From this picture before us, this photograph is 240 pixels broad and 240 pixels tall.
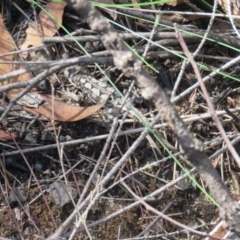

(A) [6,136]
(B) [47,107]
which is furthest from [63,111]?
(A) [6,136]

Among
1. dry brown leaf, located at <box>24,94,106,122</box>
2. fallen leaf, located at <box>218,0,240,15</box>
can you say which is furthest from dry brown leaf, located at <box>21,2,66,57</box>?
fallen leaf, located at <box>218,0,240,15</box>

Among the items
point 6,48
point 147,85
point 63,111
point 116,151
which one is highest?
point 147,85

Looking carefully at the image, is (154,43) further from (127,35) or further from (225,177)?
(225,177)

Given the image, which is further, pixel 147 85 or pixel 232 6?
pixel 232 6

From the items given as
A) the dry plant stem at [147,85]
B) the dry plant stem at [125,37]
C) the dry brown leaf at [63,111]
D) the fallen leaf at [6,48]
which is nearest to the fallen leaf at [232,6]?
the dry plant stem at [125,37]

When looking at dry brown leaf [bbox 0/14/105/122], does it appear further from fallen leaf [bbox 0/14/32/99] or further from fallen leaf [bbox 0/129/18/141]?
fallen leaf [bbox 0/129/18/141]

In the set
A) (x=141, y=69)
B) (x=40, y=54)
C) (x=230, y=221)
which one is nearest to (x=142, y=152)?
(x=40, y=54)

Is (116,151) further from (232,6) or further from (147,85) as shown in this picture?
(147,85)
